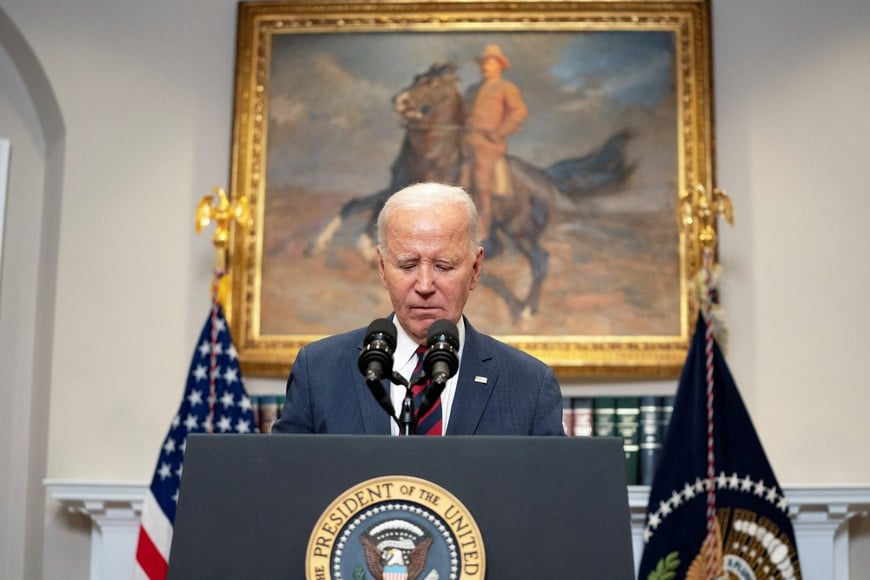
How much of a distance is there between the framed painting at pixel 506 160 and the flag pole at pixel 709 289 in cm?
27

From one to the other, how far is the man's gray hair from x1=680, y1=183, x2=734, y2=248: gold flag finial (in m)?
2.76

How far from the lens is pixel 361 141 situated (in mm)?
5996

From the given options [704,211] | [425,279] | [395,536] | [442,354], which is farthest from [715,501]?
[395,536]

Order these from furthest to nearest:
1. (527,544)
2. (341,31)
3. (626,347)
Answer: (341,31), (626,347), (527,544)

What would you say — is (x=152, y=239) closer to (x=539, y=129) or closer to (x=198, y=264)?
(x=198, y=264)

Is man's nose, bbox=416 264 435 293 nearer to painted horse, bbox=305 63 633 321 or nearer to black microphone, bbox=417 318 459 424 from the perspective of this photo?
black microphone, bbox=417 318 459 424

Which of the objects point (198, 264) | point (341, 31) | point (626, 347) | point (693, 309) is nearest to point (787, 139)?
point (693, 309)

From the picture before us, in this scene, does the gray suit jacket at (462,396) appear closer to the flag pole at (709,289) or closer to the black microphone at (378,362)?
the black microphone at (378,362)

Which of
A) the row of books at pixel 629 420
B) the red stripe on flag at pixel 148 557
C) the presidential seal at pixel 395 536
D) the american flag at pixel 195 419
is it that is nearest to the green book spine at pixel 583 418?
the row of books at pixel 629 420

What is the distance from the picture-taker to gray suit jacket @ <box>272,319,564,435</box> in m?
2.69

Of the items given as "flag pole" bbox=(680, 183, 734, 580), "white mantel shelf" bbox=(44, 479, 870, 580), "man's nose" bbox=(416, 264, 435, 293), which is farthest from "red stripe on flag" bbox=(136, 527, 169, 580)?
"man's nose" bbox=(416, 264, 435, 293)

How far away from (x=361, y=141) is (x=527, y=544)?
14.1ft

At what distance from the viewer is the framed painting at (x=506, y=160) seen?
577cm

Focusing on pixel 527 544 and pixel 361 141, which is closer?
pixel 527 544
